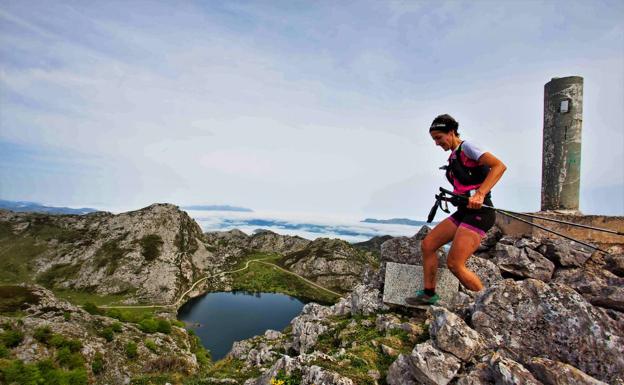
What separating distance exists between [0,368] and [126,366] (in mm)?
9467

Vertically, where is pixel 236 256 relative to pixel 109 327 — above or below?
below

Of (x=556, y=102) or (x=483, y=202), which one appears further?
(x=556, y=102)

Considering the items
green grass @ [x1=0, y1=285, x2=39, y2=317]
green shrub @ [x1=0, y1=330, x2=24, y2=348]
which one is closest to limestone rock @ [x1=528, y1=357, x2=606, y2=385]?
green shrub @ [x1=0, y1=330, x2=24, y2=348]

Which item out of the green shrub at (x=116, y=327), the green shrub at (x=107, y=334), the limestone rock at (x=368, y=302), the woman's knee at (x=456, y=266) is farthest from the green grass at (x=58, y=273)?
the woman's knee at (x=456, y=266)

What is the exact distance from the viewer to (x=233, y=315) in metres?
104

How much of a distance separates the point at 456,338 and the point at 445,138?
5324 millimetres

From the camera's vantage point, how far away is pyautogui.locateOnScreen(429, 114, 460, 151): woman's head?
30.0 ft

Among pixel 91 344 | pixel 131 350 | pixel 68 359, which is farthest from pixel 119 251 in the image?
pixel 68 359

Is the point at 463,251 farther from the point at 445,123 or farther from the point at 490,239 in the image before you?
the point at 490,239

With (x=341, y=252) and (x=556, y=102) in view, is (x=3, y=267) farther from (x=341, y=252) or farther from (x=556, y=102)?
(x=556, y=102)

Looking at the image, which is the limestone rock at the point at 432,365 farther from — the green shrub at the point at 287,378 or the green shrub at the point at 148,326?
the green shrub at the point at 148,326

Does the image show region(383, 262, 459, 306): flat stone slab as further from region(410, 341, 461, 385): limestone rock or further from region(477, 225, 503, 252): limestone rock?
region(477, 225, 503, 252): limestone rock

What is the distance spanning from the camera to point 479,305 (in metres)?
8.79

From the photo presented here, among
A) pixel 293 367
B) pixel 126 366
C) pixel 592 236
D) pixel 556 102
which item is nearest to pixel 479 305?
pixel 293 367
